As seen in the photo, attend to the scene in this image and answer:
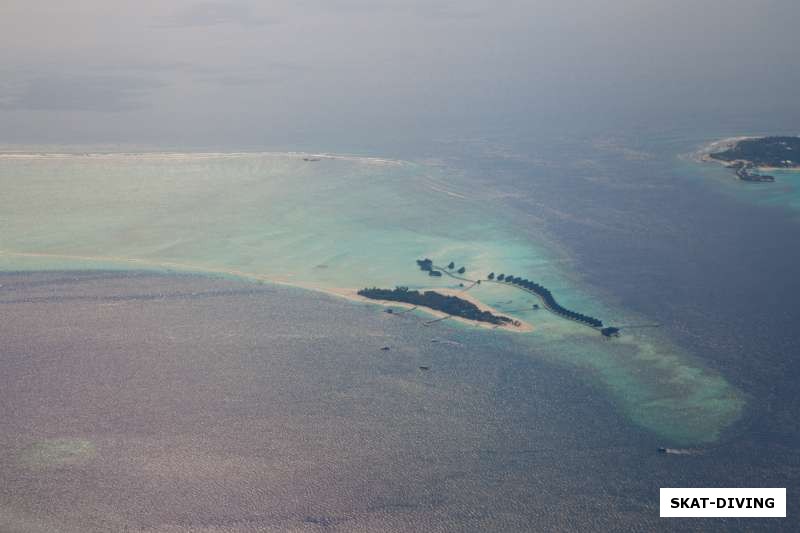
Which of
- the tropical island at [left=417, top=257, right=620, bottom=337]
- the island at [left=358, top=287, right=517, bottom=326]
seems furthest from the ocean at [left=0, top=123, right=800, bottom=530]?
the island at [left=358, top=287, right=517, bottom=326]

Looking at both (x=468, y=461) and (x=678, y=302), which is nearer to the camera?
(x=468, y=461)

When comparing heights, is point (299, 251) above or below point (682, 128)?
below

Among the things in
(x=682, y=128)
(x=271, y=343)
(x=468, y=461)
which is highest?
(x=682, y=128)

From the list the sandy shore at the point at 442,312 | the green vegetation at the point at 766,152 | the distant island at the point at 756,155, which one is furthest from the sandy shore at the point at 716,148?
the sandy shore at the point at 442,312

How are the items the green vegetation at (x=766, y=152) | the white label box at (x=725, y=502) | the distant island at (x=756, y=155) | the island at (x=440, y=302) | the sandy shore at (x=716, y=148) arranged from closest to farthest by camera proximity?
the white label box at (x=725, y=502), the island at (x=440, y=302), the distant island at (x=756, y=155), the green vegetation at (x=766, y=152), the sandy shore at (x=716, y=148)

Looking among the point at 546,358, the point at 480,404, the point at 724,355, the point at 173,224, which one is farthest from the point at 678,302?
the point at 173,224

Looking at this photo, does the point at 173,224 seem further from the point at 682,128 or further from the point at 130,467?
the point at 682,128

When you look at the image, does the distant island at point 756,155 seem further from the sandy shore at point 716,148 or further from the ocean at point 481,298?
the ocean at point 481,298

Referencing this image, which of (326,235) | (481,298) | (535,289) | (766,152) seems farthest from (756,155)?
(326,235)
